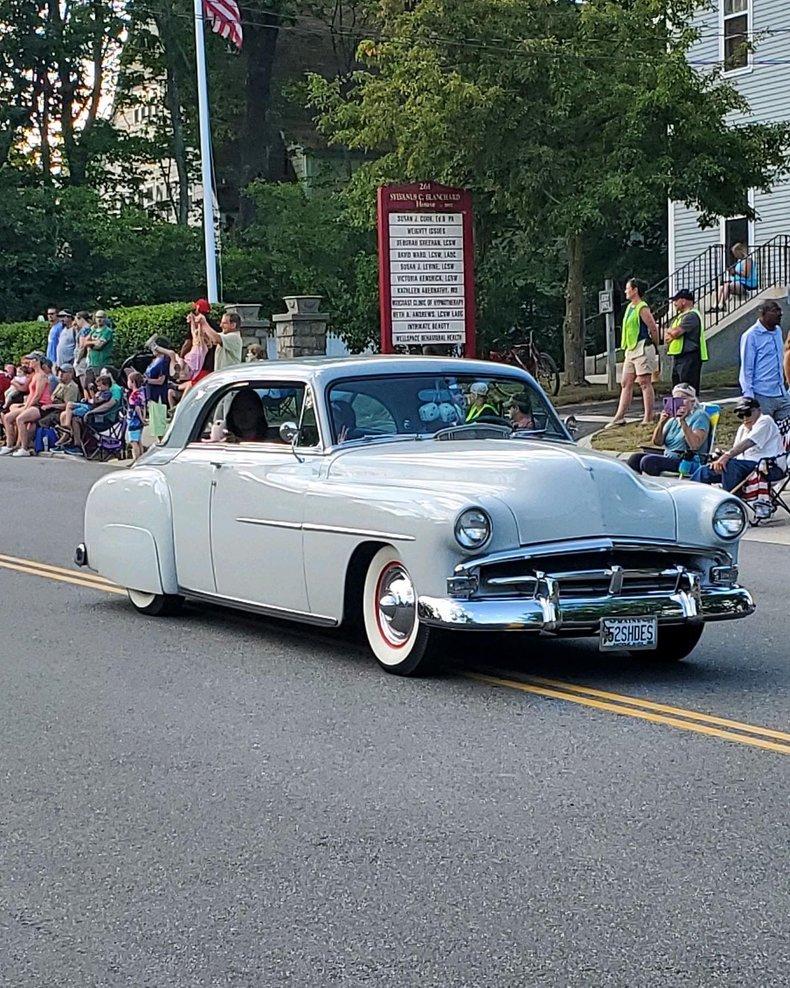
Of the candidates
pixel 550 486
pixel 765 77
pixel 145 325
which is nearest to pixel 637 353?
pixel 145 325

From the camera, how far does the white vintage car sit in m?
7.70

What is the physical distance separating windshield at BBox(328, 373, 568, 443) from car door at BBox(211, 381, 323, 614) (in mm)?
223

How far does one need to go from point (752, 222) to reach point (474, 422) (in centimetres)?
2497

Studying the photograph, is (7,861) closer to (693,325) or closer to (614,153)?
(693,325)

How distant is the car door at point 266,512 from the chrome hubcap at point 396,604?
0.60 meters

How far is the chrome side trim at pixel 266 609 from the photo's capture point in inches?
338

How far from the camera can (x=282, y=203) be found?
41312mm

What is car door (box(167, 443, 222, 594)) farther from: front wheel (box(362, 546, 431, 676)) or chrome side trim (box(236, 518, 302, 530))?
front wheel (box(362, 546, 431, 676))

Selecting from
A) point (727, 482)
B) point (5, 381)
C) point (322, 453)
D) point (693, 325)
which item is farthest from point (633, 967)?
point (5, 381)

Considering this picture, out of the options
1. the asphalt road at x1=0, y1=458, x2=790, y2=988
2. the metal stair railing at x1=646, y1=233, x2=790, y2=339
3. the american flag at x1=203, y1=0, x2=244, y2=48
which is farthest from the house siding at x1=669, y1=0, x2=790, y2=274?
the asphalt road at x1=0, y1=458, x2=790, y2=988

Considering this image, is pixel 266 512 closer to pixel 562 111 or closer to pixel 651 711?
pixel 651 711

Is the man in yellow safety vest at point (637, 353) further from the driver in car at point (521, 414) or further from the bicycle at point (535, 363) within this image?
the driver in car at point (521, 414)

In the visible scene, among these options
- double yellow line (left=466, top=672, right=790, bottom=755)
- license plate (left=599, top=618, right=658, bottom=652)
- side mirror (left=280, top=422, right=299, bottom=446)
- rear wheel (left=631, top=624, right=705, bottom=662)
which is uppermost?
side mirror (left=280, top=422, right=299, bottom=446)

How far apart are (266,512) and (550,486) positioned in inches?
74.6
